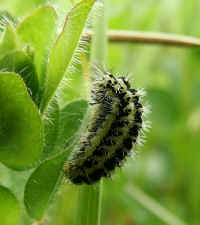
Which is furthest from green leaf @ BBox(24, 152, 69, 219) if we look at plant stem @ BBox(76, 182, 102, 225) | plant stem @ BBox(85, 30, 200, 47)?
plant stem @ BBox(85, 30, 200, 47)

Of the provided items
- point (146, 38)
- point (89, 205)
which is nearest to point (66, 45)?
point (89, 205)

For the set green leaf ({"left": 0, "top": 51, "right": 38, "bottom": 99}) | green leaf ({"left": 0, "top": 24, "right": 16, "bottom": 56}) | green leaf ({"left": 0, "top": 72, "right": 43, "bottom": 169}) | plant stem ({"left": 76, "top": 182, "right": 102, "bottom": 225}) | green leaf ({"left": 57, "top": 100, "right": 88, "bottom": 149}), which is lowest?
plant stem ({"left": 76, "top": 182, "right": 102, "bottom": 225})

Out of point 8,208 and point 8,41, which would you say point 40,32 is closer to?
point 8,41

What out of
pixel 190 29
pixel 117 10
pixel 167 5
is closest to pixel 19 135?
pixel 117 10

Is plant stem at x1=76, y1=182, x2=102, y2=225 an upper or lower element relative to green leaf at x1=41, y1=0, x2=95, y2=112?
lower

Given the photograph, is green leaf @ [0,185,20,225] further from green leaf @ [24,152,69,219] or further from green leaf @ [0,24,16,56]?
green leaf @ [0,24,16,56]

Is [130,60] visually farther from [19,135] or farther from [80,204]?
[19,135]
